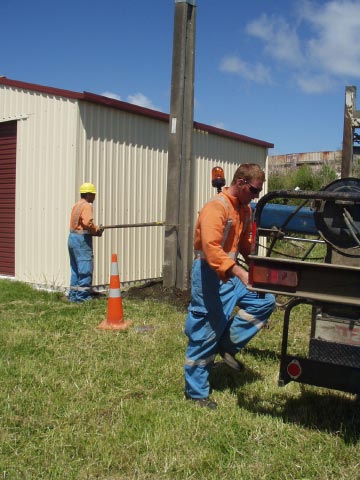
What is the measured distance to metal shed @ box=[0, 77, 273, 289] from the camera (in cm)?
A: 968

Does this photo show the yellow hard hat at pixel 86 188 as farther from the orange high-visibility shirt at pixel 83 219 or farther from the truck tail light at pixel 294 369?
the truck tail light at pixel 294 369

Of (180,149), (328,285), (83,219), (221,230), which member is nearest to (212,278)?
(221,230)

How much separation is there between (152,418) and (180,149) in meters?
6.08

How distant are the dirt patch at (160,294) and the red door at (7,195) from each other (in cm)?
269

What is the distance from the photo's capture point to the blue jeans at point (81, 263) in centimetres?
879

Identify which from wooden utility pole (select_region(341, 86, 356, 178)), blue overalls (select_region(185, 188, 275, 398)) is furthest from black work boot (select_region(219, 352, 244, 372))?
wooden utility pole (select_region(341, 86, 356, 178))

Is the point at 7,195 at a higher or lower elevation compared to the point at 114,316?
higher

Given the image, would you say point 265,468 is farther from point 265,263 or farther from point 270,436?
point 265,263

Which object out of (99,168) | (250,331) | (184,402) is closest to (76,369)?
(184,402)

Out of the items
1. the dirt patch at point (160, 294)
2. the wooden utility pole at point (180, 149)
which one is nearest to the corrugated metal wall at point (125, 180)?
the dirt patch at point (160, 294)

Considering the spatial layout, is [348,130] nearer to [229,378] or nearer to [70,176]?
[229,378]

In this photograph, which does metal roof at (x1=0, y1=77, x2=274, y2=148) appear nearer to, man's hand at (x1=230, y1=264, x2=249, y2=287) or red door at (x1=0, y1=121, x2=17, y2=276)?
red door at (x1=0, y1=121, x2=17, y2=276)

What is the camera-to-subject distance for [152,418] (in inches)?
166

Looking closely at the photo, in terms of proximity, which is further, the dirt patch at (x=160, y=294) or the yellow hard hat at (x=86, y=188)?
the dirt patch at (x=160, y=294)
